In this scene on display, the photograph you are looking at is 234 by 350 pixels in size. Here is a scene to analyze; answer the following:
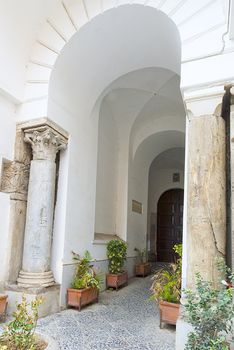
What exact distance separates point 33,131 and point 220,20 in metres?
3.00

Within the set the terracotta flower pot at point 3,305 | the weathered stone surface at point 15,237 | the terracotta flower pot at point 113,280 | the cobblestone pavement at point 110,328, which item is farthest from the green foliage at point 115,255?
the terracotta flower pot at point 3,305

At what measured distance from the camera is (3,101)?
4684 mm

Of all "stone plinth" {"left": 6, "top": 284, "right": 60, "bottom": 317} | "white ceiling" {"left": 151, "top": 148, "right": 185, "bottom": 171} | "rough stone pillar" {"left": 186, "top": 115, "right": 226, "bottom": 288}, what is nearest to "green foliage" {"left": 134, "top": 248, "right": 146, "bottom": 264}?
"white ceiling" {"left": 151, "top": 148, "right": 185, "bottom": 171}

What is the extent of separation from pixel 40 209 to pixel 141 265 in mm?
4425

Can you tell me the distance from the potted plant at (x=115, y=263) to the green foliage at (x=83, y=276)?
3.71 feet

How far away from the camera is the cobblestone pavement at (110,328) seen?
3.49 metres

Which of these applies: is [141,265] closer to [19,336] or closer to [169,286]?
[169,286]

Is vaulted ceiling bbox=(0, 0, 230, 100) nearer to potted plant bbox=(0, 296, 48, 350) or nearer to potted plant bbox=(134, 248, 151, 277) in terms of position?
potted plant bbox=(0, 296, 48, 350)

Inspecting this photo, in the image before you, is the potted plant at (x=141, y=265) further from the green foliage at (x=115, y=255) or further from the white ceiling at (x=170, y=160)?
the white ceiling at (x=170, y=160)

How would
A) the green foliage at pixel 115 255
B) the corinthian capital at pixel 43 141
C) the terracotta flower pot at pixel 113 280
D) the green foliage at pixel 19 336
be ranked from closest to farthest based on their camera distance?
the green foliage at pixel 19 336, the corinthian capital at pixel 43 141, the terracotta flower pot at pixel 113 280, the green foliage at pixel 115 255

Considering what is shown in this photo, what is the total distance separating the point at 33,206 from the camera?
469 cm

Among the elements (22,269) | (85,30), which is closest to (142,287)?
(22,269)

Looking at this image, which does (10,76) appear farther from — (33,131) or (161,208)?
(161,208)

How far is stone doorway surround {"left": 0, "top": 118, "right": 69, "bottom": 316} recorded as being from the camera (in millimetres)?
4523
